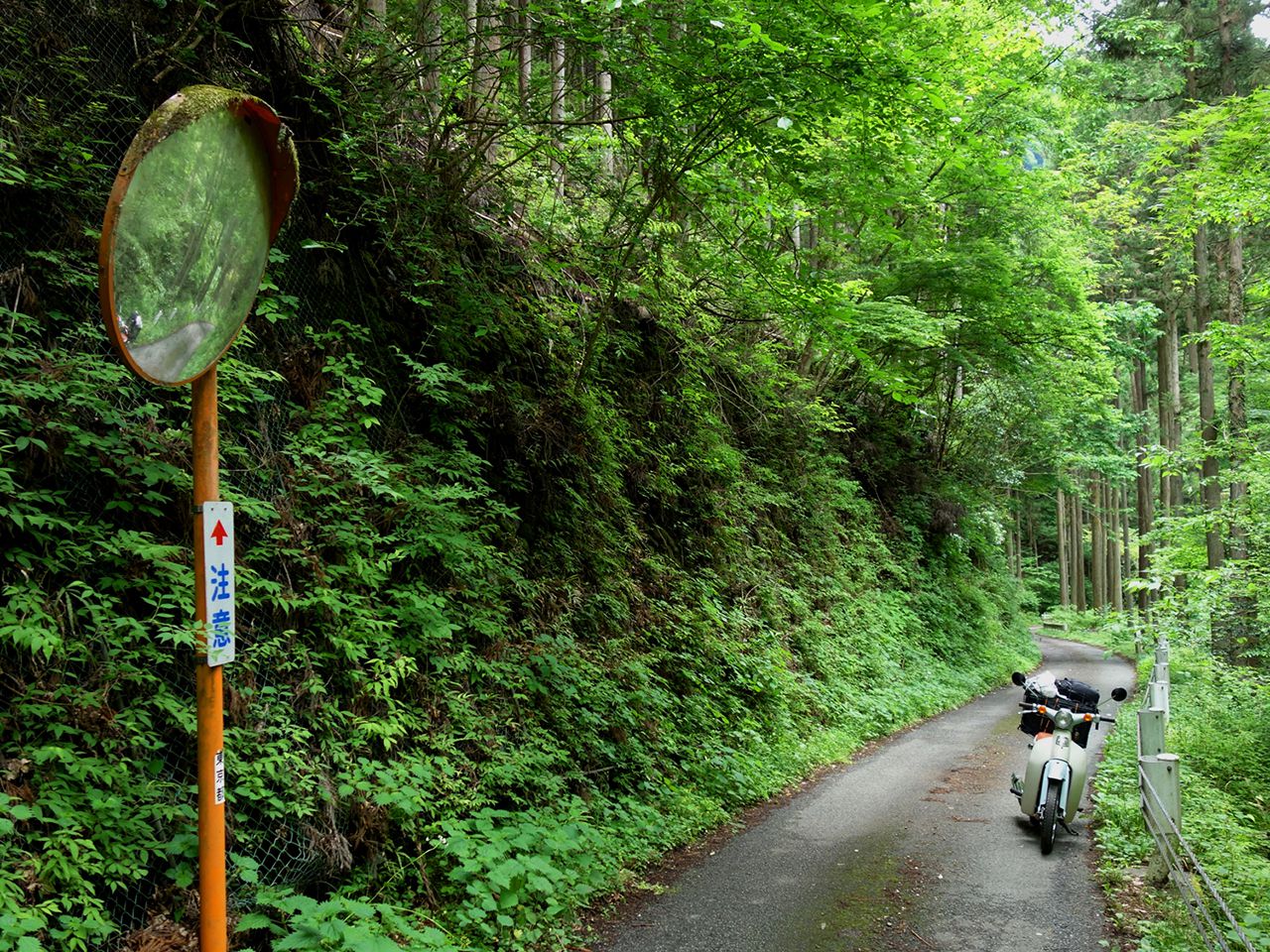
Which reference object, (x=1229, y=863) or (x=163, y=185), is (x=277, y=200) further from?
(x=1229, y=863)

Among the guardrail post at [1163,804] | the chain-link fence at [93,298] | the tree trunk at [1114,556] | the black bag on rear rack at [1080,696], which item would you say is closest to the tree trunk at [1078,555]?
the tree trunk at [1114,556]

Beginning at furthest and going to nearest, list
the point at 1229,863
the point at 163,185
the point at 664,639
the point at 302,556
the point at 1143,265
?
the point at 1143,265 → the point at 664,639 → the point at 1229,863 → the point at 302,556 → the point at 163,185

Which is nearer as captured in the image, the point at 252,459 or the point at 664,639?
the point at 252,459

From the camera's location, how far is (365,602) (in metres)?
5.64

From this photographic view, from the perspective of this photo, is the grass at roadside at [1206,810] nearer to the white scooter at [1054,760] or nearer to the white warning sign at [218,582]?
the white scooter at [1054,760]

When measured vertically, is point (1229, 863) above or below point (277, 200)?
below

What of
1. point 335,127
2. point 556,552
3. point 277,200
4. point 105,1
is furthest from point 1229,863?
point 105,1

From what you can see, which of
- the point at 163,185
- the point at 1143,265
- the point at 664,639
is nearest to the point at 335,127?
the point at 163,185

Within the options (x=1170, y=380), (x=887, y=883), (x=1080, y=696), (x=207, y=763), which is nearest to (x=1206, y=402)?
(x=1170, y=380)

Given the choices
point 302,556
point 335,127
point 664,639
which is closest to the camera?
point 302,556

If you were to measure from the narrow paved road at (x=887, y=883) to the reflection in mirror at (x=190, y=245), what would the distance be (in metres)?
4.17

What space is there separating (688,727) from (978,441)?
18.2 metres

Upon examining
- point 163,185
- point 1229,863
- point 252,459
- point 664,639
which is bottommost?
point 1229,863

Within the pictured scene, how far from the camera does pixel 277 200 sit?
3.48 m
